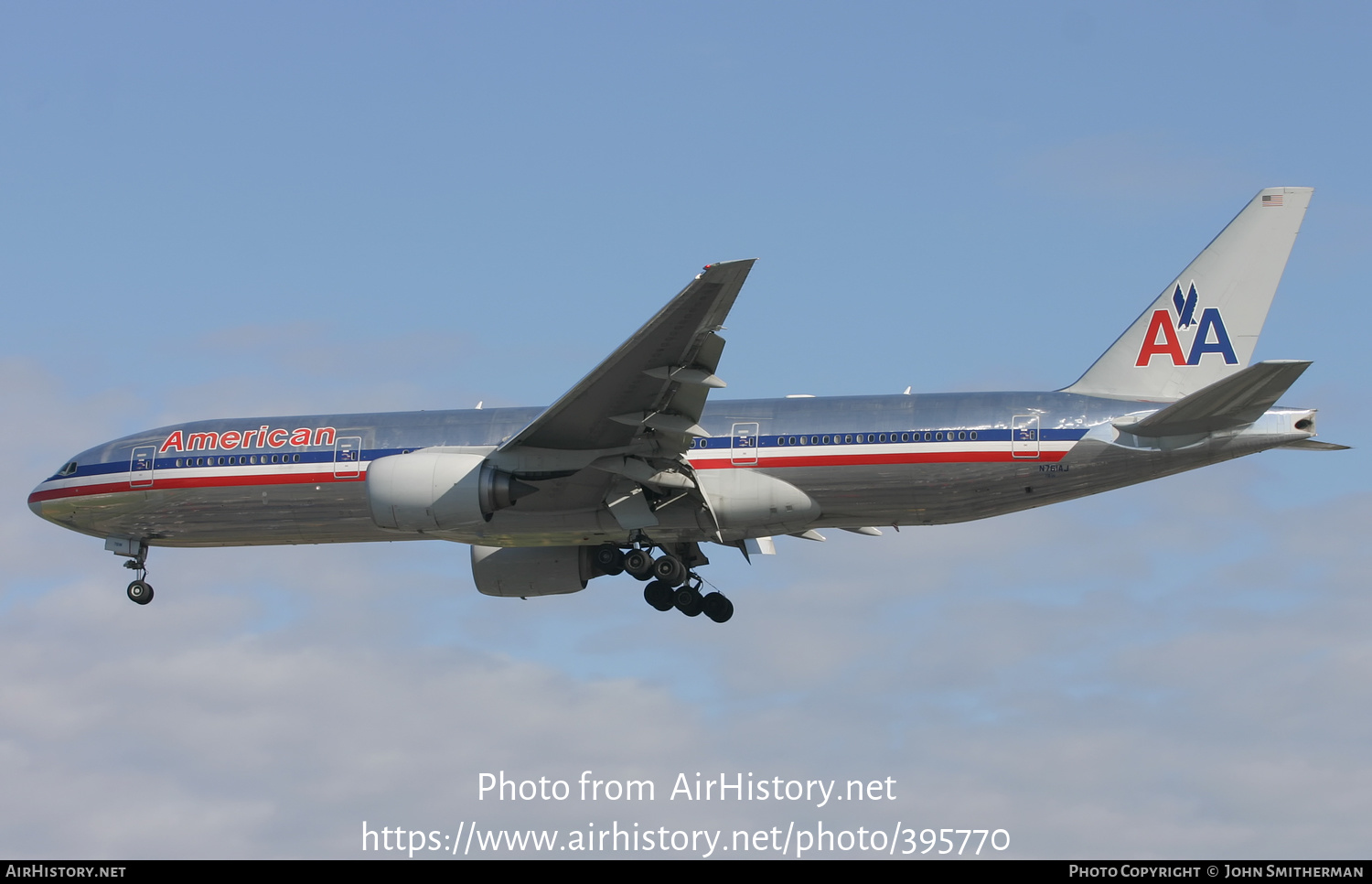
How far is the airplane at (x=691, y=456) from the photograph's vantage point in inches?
1193

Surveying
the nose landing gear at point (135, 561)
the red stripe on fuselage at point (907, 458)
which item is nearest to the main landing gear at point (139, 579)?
the nose landing gear at point (135, 561)

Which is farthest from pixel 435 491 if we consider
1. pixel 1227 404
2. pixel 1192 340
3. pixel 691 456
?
pixel 1192 340

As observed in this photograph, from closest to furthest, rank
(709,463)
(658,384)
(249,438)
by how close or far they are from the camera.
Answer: (658,384)
(709,463)
(249,438)

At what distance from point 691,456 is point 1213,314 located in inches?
427

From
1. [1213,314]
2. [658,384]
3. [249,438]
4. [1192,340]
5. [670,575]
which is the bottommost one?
[670,575]

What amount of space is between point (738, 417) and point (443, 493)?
603 centimetres

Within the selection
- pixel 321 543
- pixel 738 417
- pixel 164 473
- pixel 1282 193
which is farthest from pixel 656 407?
pixel 1282 193

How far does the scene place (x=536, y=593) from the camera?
35875 millimetres

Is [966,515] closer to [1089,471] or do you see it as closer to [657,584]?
[1089,471]

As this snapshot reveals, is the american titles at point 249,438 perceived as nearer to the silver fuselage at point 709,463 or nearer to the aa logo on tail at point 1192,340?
the silver fuselage at point 709,463

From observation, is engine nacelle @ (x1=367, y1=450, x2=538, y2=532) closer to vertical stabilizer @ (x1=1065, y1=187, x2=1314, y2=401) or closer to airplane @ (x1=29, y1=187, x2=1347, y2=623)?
airplane @ (x1=29, y1=187, x2=1347, y2=623)

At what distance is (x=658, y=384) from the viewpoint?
29.5 meters

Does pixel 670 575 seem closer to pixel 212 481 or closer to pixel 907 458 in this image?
pixel 907 458

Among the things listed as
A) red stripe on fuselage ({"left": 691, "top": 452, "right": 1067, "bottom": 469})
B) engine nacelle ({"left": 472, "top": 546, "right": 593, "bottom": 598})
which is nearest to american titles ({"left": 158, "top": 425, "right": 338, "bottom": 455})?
engine nacelle ({"left": 472, "top": 546, "right": 593, "bottom": 598})
